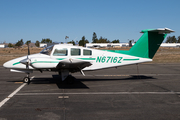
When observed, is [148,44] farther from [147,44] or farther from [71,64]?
[71,64]

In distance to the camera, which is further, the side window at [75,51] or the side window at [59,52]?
the side window at [75,51]

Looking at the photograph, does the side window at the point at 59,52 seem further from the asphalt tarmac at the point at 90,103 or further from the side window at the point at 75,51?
the asphalt tarmac at the point at 90,103

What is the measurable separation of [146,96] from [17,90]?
6478 millimetres

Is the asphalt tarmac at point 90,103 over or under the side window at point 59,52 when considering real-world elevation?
under

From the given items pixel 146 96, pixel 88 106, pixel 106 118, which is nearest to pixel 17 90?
pixel 88 106

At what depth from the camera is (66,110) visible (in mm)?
6191

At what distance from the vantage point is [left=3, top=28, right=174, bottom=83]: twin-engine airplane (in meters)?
9.65

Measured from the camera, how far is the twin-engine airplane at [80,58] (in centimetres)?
965

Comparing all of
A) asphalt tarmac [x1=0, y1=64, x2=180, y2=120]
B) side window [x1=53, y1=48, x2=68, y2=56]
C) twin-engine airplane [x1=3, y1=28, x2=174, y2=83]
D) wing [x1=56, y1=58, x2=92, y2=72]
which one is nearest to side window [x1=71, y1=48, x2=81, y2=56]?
twin-engine airplane [x1=3, y1=28, x2=174, y2=83]

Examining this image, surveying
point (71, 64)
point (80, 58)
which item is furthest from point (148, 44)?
point (71, 64)

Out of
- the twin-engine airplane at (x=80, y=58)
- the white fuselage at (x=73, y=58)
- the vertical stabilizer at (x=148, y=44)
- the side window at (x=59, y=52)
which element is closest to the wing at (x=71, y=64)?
the twin-engine airplane at (x=80, y=58)

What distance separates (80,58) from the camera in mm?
10844

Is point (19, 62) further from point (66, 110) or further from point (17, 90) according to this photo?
point (66, 110)

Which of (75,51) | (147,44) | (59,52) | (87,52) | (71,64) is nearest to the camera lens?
(71,64)
